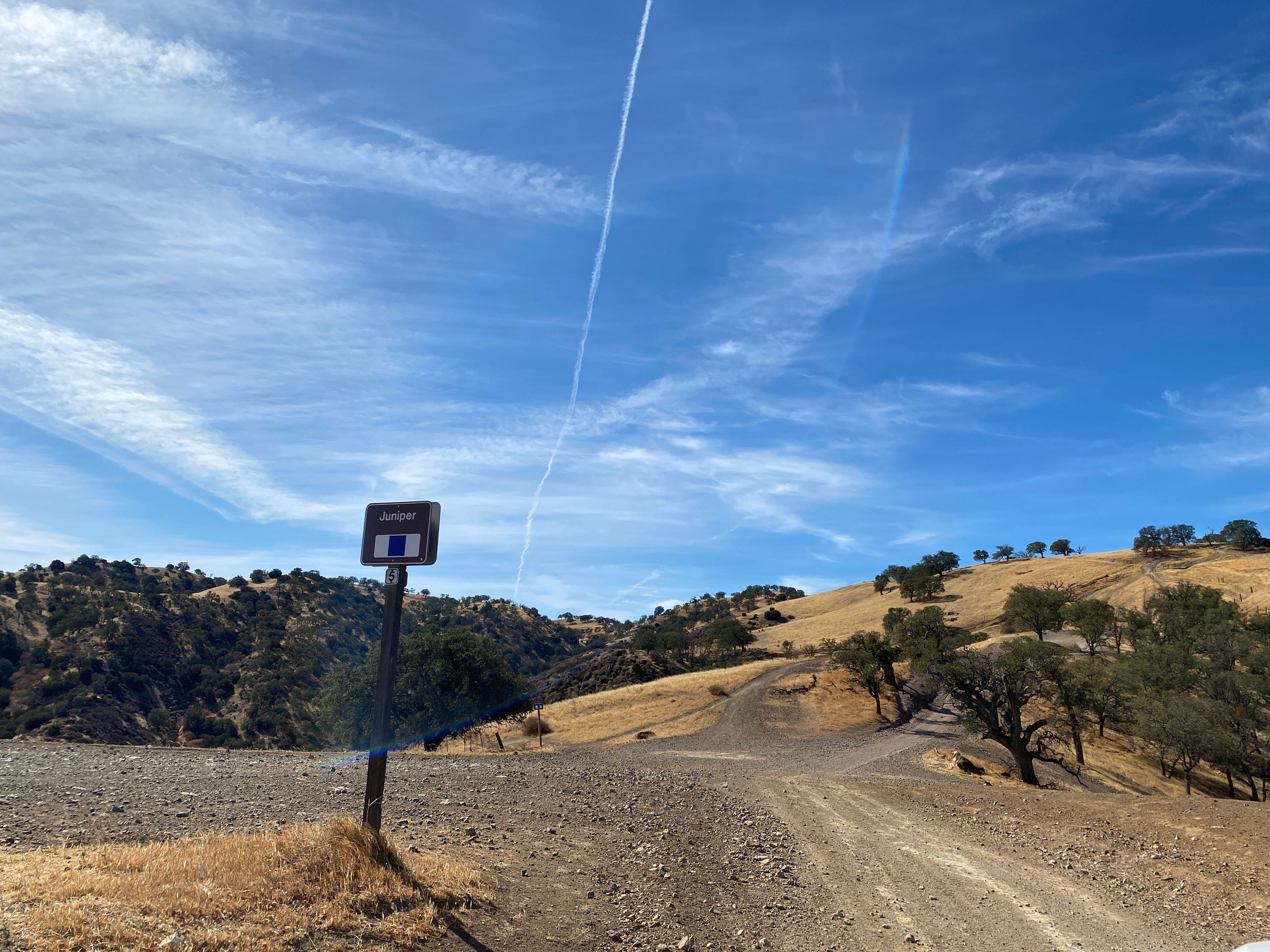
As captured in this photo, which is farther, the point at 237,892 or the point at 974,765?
the point at 974,765

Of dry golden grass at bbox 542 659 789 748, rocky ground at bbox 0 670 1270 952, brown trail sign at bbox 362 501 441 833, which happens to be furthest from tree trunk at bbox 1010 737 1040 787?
brown trail sign at bbox 362 501 441 833

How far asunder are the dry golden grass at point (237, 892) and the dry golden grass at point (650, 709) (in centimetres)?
4242

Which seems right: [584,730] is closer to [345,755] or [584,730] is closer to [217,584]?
[345,755]

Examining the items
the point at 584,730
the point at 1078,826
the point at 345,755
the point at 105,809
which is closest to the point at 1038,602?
the point at 584,730

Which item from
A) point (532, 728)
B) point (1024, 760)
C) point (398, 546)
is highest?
point (398, 546)

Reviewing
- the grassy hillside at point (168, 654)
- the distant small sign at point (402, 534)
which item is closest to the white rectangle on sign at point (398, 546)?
the distant small sign at point (402, 534)

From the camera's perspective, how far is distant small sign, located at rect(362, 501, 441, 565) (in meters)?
7.58

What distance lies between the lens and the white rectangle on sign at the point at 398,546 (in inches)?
299

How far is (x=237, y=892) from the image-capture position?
564 centimetres

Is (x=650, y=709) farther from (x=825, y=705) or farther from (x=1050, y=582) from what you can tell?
(x=1050, y=582)

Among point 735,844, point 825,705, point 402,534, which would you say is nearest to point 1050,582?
point 825,705

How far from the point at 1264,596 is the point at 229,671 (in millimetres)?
116142

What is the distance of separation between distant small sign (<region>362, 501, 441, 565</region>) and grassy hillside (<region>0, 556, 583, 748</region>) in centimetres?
3404

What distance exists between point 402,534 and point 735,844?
23.9 feet
